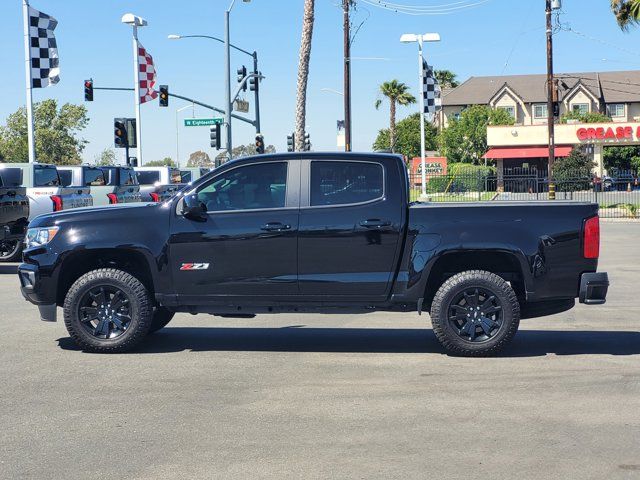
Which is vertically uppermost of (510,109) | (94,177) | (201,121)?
(510,109)

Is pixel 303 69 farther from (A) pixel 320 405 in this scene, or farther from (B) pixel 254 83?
(A) pixel 320 405

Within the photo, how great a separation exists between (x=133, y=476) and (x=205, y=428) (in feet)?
3.39

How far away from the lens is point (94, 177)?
848 inches

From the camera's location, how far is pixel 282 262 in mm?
8250

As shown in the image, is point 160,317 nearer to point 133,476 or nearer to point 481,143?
point 133,476

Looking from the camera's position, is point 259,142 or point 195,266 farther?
point 259,142

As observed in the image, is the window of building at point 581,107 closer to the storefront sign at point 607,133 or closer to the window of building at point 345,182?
the storefront sign at point 607,133

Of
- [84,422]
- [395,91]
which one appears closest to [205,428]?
[84,422]

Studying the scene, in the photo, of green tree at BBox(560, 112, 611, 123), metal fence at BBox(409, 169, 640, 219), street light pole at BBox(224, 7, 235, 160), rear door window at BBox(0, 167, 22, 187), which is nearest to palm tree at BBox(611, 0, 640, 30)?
metal fence at BBox(409, 169, 640, 219)

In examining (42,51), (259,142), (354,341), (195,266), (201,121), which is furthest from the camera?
(259,142)

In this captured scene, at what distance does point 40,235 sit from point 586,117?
7900 cm

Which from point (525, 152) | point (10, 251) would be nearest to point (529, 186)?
point (525, 152)

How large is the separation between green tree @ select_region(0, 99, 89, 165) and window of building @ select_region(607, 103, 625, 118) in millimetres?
51321

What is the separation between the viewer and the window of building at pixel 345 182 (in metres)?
8.34
